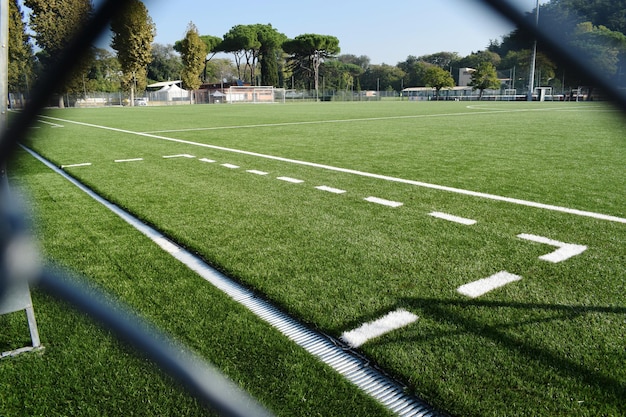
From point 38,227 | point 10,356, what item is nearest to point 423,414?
point 10,356

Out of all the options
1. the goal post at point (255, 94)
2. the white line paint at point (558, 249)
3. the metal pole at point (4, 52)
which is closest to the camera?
the metal pole at point (4, 52)

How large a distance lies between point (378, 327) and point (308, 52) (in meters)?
74.3

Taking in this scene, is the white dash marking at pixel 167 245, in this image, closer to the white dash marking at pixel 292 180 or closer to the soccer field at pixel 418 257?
the soccer field at pixel 418 257

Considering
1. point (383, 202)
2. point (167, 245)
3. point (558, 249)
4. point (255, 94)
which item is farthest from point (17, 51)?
point (255, 94)

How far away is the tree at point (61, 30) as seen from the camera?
2.03ft

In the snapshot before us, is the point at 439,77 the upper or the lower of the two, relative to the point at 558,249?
upper

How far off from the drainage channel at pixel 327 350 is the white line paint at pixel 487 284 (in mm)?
994

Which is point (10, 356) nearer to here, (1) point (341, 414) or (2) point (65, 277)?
(2) point (65, 277)

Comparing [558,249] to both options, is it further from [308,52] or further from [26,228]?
[308,52]

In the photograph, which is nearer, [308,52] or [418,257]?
[418,257]

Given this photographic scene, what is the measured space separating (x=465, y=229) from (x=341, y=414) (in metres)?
2.76

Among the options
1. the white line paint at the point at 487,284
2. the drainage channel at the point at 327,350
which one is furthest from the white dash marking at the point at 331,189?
the white line paint at the point at 487,284

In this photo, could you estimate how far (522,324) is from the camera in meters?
2.52

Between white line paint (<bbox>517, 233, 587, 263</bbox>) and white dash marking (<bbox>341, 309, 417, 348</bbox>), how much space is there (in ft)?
4.81
